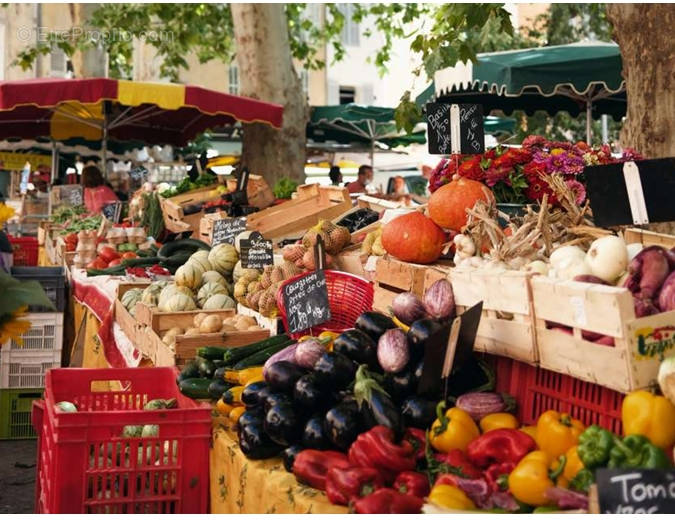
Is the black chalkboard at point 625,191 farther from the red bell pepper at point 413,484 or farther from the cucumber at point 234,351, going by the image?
the cucumber at point 234,351

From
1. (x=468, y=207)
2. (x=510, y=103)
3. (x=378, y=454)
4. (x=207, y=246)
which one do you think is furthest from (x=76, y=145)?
(x=378, y=454)

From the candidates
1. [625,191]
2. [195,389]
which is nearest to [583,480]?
[625,191]

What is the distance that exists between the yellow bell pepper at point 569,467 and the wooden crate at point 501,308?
0.47 m

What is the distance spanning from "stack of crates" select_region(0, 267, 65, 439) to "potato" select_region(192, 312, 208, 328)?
5.97ft

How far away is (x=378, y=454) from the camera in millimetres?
2820

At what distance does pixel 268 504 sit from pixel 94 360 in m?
4.11

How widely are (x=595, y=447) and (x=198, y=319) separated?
3.13 meters

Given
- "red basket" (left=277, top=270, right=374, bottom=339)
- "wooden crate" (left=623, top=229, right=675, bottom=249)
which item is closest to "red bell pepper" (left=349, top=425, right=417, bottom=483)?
"wooden crate" (left=623, top=229, right=675, bottom=249)

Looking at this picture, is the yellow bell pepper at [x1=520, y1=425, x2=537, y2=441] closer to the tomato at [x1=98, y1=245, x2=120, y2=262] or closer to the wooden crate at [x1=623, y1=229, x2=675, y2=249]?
the wooden crate at [x1=623, y1=229, x2=675, y2=249]

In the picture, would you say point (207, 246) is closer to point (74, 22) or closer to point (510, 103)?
point (510, 103)

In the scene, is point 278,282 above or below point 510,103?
below
